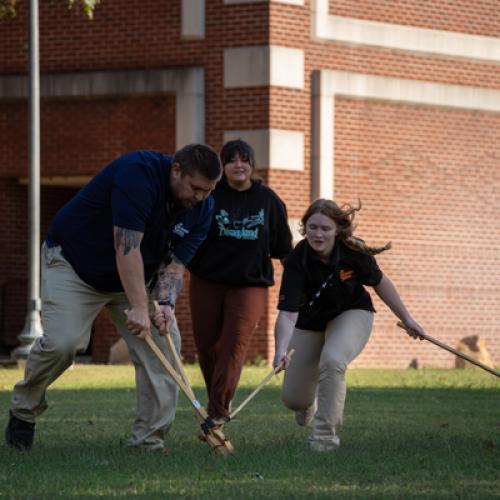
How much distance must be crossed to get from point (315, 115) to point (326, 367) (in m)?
12.5

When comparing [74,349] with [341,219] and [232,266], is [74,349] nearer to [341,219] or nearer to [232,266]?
[341,219]

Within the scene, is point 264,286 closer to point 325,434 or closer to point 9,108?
point 325,434

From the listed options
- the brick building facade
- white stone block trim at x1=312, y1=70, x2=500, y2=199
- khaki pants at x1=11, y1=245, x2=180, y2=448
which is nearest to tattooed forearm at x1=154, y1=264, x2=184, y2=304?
khaki pants at x1=11, y1=245, x2=180, y2=448

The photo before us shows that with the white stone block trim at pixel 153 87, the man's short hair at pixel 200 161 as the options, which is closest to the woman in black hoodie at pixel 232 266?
the man's short hair at pixel 200 161

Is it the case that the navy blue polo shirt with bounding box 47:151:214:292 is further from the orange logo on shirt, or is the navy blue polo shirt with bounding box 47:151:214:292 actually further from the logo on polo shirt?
the orange logo on shirt

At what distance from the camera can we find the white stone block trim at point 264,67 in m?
20.8

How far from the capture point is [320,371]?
9.16m

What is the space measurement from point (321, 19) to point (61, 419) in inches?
429

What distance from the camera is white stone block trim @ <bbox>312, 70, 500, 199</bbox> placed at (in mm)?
21234

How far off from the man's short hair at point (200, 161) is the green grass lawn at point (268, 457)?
166 centimetres

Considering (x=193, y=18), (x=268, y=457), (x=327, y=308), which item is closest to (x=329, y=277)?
(x=327, y=308)

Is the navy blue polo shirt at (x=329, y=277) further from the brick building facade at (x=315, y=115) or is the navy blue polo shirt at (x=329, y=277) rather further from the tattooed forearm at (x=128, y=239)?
the brick building facade at (x=315, y=115)

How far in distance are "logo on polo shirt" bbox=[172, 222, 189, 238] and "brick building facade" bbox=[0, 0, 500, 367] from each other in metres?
12.1

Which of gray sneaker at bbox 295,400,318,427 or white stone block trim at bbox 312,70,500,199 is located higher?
white stone block trim at bbox 312,70,500,199
